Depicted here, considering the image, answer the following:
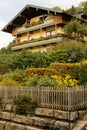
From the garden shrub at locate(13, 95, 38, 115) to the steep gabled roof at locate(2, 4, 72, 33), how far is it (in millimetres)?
25040

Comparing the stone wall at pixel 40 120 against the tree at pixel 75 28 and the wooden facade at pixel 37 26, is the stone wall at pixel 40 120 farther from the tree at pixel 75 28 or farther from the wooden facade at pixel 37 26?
the wooden facade at pixel 37 26

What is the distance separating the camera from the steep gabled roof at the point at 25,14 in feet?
136

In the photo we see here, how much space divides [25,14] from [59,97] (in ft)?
108

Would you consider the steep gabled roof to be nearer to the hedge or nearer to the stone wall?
the hedge

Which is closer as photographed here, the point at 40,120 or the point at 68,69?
the point at 40,120

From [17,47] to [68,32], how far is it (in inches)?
406

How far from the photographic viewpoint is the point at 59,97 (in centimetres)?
1349

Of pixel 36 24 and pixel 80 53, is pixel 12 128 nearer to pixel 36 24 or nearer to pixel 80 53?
pixel 80 53

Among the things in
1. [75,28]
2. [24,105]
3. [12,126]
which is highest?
[75,28]

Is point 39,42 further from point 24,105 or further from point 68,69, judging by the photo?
point 24,105

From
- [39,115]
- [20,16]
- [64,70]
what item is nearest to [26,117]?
[39,115]

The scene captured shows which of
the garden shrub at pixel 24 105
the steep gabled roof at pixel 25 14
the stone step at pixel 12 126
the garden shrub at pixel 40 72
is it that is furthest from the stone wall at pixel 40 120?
the steep gabled roof at pixel 25 14

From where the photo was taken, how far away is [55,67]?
21.4 meters

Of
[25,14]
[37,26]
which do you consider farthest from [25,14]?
[37,26]
